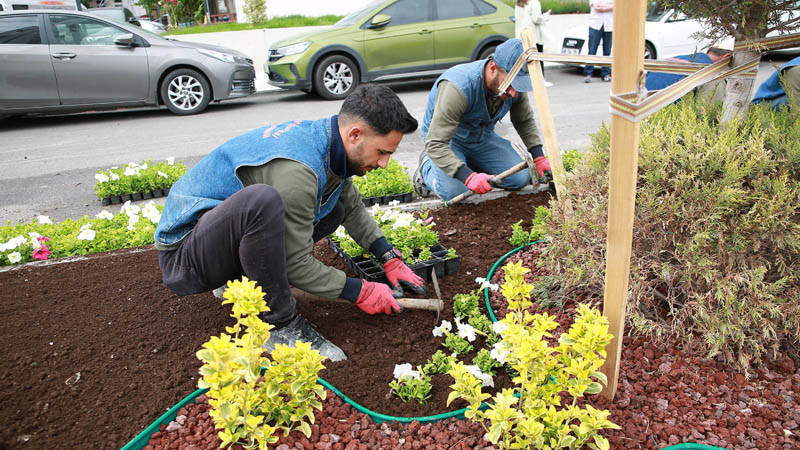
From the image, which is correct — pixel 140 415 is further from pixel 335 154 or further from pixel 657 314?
pixel 657 314

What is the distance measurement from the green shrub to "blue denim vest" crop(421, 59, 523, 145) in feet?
6.62

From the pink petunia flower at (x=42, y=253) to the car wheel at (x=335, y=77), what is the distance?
718 cm

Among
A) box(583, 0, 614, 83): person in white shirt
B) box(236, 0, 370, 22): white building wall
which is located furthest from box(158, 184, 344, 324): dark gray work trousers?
box(236, 0, 370, 22): white building wall

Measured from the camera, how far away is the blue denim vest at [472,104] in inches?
168

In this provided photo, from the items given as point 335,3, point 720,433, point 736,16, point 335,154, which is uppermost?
point 335,3

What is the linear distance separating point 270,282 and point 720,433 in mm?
1872

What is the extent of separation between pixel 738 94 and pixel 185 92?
29.6 ft

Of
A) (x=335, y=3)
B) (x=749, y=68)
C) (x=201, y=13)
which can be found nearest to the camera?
(x=749, y=68)

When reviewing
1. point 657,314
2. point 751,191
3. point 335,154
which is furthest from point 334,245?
point 751,191

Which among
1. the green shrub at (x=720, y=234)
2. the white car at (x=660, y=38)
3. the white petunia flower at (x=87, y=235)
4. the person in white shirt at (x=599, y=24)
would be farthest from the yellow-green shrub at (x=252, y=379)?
the white car at (x=660, y=38)

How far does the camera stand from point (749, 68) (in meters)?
2.28

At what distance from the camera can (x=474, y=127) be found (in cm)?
479

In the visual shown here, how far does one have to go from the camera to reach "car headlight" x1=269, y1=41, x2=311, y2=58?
32.7 feet

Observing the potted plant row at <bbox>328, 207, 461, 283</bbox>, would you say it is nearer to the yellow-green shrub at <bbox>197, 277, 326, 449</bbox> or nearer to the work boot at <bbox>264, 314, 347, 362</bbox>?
the work boot at <bbox>264, 314, 347, 362</bbox>
